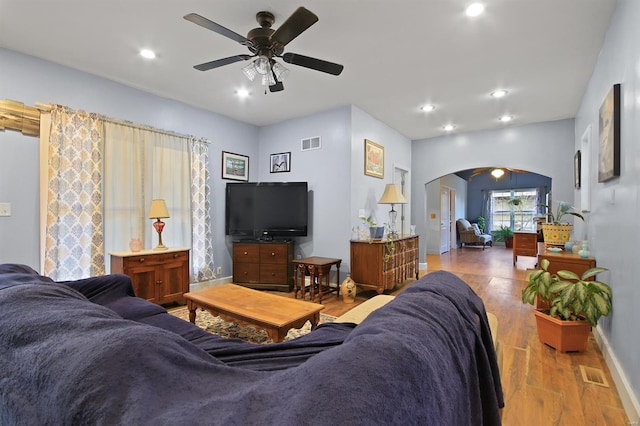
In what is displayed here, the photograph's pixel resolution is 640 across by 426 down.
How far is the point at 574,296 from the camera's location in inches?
95.7

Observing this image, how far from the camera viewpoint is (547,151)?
16.6 feet

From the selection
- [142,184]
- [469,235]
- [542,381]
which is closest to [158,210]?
[142,184]

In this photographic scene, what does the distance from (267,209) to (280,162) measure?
0.90m

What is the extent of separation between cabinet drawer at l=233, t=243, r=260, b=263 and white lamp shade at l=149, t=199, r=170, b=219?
4.06 feet

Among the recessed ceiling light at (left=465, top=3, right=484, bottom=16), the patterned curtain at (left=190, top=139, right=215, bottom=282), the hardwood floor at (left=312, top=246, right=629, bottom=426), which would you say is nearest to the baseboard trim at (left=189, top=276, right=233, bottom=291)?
the patterned curtain at (left=190, top=139, right=215, bottom=282)

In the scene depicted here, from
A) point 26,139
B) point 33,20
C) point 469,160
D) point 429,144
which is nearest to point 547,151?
point 469,160

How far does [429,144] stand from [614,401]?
16.6 ft

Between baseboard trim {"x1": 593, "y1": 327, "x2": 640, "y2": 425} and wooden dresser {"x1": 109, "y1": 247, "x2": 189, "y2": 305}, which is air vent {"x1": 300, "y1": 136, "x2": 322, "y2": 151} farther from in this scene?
baseboard trim {"x1": 593, "y1": 327, "x2": 640, "y2": 425}

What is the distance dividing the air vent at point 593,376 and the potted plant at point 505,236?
9.49 m

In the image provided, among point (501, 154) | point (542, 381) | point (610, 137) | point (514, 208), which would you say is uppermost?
point (501, 154)

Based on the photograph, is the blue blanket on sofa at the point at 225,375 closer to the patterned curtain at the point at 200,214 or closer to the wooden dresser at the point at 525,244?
the patterned curtain at the point at 200,214

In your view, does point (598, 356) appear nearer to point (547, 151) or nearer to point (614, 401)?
point (614, 401)

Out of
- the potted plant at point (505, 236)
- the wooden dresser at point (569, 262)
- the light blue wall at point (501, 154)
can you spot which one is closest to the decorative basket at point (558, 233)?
the wooden dresser at point (569, 262)

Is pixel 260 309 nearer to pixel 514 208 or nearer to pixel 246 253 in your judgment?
pixel 246 253
